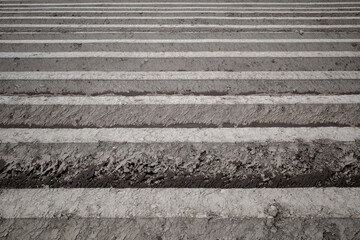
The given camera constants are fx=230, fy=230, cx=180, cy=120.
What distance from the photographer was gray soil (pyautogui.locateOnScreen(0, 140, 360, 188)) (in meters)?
2.67

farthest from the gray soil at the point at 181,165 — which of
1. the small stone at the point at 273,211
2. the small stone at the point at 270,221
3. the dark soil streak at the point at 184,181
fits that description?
the small stone at the point at 270,221

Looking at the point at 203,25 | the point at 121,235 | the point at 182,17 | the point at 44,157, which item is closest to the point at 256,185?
the point at 121,235

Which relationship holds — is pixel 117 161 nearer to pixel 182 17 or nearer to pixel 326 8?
pixel 182 17

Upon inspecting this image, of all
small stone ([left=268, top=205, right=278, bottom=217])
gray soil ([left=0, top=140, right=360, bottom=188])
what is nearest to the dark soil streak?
gray soil ([left=0, top=140, right=360, bottom=188])

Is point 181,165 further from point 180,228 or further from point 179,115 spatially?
point 179,115

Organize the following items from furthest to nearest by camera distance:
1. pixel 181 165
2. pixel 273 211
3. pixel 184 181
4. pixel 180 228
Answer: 1. pixel 181 165
2. pixel 184 181
3. pixel 273 211
4. pixel 180 228

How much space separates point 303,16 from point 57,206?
8.46m

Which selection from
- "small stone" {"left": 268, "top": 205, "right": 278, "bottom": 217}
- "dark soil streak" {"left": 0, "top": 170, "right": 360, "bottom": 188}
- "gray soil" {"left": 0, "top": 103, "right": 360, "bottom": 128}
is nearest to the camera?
"small stone" {"left": 268, "top": 205, "right": 278, "bottom": 217}

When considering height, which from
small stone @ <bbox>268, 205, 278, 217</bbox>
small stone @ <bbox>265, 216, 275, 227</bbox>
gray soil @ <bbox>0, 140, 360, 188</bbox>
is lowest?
small stone @ <bbox>265, 216, 275, 227</bbox>

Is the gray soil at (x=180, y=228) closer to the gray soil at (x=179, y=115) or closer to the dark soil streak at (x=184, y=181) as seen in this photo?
the dark soil streak at (x=184, y=181)

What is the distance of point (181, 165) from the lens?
2.85 meters

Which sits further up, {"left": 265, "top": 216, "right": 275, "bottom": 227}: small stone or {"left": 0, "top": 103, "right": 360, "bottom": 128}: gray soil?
{"left": 0, "top": 103, "right": 360, "bottom": 128}: gray soil

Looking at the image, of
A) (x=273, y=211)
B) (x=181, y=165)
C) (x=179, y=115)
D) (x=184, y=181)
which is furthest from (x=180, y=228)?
(x=179, y=115)

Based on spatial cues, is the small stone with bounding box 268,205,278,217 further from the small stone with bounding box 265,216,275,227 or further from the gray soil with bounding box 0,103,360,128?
the gray soil with bounding box 0,103,360,128
